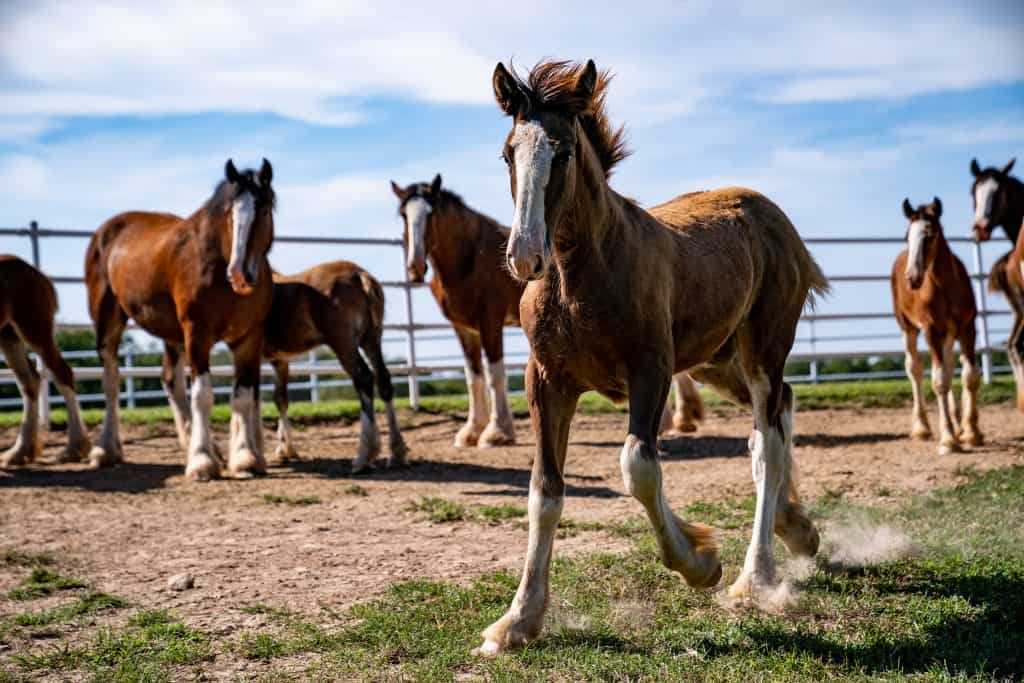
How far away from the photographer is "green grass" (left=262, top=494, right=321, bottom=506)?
731 centimetres

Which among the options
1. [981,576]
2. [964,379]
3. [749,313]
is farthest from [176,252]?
[964,379]

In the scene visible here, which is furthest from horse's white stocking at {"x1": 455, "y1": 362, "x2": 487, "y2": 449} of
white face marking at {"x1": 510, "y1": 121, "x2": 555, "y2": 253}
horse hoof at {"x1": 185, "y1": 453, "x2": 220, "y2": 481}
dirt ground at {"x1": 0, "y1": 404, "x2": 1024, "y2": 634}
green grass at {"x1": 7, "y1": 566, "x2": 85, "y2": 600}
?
white face marking at {"x1": 510, "y1": 121, "x2": 555, "y2": 253}

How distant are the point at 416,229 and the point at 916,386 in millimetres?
5760

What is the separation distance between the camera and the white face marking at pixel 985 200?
10.1 meters

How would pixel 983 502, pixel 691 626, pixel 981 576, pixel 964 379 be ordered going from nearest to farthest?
pixel 691 626 → pixel 981 576 → pixel 983 502 → pixel 964 379

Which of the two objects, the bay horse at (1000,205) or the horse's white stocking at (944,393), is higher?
the bay horse at (1000,205)

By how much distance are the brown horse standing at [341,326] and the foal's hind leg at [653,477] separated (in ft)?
18.4

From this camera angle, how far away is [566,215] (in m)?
3.74

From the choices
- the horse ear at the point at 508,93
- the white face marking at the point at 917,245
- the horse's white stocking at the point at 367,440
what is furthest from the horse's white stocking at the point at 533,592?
the white face marking at the point at 917,245

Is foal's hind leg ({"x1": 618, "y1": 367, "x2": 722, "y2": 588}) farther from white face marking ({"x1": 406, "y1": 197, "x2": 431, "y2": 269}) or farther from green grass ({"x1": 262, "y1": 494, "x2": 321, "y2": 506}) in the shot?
white face marking ({"x1": 406, "y1": 197, "x2": 431, "y2": 269})

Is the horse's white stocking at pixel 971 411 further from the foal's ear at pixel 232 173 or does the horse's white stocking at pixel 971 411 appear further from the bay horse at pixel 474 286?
the foal's ear at pixel 232 173

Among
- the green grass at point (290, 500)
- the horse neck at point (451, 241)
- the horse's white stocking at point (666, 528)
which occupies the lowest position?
the green grass at point (290, 500)

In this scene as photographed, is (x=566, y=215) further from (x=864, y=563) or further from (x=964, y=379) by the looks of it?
(x=964, y=379)

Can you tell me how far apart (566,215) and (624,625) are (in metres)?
1.74
